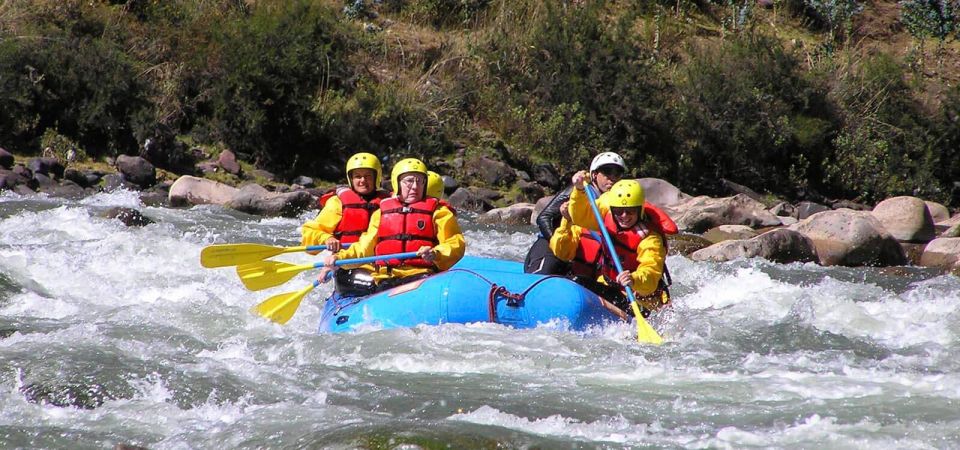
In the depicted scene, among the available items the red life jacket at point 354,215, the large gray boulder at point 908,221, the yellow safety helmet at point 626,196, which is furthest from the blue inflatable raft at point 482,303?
the large gray boulder at point 908,221

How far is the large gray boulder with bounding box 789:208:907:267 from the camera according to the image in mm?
11359

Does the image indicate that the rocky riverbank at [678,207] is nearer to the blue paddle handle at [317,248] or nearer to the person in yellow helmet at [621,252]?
the person in yellow helmet at [621,252]

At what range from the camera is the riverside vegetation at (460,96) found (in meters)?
16.2

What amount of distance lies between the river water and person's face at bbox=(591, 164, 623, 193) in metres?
0.97

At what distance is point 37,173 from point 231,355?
968 cm

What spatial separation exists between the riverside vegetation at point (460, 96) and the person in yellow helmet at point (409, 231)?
386 inches

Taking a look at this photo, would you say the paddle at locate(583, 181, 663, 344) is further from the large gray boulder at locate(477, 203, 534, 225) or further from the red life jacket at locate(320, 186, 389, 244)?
the large gray boulder at locate(477, 203, 534, 225)

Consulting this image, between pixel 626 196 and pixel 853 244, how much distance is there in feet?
18.8

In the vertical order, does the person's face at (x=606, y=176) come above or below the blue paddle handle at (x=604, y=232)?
above

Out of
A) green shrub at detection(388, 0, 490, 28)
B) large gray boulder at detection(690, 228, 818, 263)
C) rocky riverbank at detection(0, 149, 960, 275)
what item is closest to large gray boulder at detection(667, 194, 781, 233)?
rocky riverbank at detection(0, 149, 960, 275)

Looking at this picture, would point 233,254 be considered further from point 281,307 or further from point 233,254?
point 281,307

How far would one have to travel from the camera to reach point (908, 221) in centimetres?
1344

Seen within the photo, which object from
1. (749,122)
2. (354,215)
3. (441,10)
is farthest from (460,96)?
(354,215)

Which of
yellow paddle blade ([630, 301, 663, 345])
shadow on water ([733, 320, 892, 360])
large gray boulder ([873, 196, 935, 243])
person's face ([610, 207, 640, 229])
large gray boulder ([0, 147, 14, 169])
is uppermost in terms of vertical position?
person's face ([610, 207, 640, 229])
